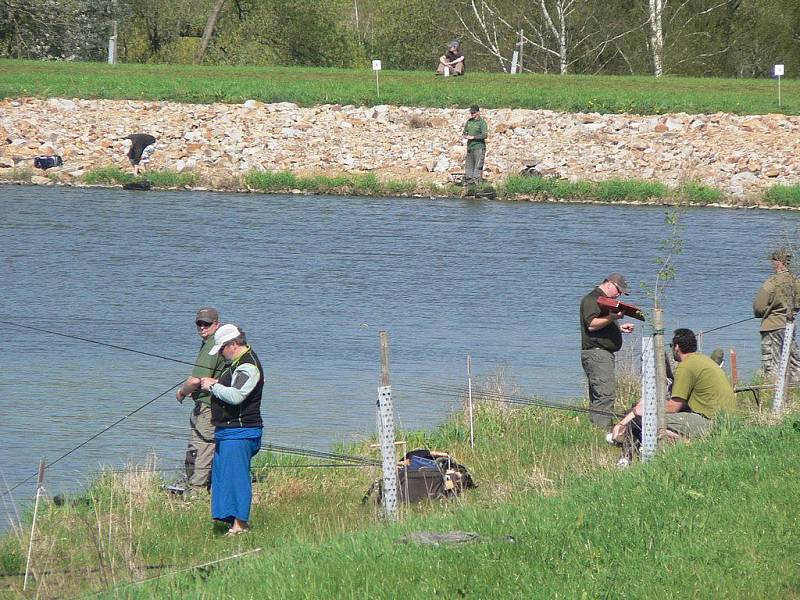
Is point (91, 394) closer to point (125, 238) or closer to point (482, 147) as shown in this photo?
point (125, 238)

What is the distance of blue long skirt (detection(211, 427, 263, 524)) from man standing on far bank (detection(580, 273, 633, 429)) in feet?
14.0

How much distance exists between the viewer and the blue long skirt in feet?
34.8

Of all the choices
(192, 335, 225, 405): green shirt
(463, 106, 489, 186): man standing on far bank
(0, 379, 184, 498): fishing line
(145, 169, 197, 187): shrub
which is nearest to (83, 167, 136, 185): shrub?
(145, 169, 197, 187): shrub

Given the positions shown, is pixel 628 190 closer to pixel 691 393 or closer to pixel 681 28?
pixel 681 28

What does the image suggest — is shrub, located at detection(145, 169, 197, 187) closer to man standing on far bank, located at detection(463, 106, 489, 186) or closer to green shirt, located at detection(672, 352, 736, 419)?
man standing on far bank, located at detection(463, 106, 489, 186)

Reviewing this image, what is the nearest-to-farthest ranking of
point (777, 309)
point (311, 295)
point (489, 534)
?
point (489, 534) → point (777, 309) → point (311, 295)

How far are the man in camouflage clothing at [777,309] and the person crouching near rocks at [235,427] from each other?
675 centimetres

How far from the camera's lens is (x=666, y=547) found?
804cm

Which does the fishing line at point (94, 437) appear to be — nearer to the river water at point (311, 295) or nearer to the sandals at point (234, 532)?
the river water at point (311, 295)

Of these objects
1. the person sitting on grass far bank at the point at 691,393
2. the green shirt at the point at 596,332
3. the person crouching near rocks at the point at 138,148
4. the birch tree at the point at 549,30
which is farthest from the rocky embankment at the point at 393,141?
the person sitting on grass far bank at the point at 691,393

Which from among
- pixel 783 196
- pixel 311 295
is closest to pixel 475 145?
pixel 783 196

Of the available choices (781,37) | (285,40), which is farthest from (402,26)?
(781,37)

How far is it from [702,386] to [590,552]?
464 centimetres

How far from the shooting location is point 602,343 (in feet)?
45.7
